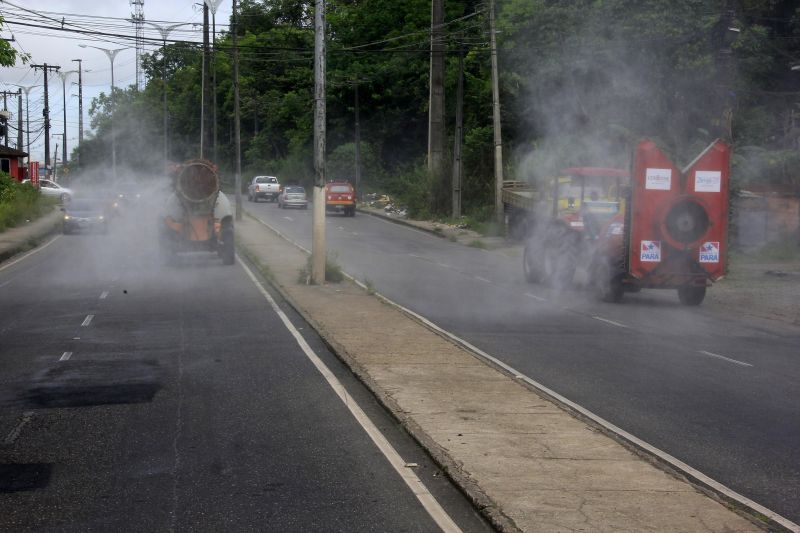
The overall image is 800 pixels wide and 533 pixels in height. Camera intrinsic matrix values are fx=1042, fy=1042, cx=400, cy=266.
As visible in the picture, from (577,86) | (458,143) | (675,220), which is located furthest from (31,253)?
(675,220)

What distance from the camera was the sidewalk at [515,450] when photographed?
21.8ft

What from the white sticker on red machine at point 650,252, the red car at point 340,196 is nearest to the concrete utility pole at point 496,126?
the red car at point 340,196

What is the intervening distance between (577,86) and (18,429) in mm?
27452

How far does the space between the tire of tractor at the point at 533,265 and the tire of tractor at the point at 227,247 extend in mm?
8778

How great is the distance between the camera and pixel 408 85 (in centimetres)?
6838

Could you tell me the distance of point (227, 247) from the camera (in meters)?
28.8

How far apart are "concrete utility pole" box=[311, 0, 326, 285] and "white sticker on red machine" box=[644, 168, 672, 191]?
23.0 feet

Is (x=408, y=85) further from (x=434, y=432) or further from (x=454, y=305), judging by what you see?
(x=434, y=432)

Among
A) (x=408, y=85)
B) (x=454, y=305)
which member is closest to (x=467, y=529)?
(x=454, y=305)

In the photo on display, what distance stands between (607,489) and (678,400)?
386cm

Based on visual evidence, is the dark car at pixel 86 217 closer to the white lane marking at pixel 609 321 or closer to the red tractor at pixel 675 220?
the red tractor at pixel 675 220

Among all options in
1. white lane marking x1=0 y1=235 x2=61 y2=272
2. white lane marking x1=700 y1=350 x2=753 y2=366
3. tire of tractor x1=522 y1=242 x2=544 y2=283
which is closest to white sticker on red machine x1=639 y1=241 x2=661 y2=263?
tire of tractor x1=522 y1=242 x2=544 y2=283

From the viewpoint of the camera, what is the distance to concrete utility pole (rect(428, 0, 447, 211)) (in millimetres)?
44219

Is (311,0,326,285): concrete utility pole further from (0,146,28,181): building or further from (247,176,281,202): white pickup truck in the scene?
(247,176,281,202): white pickup truck
